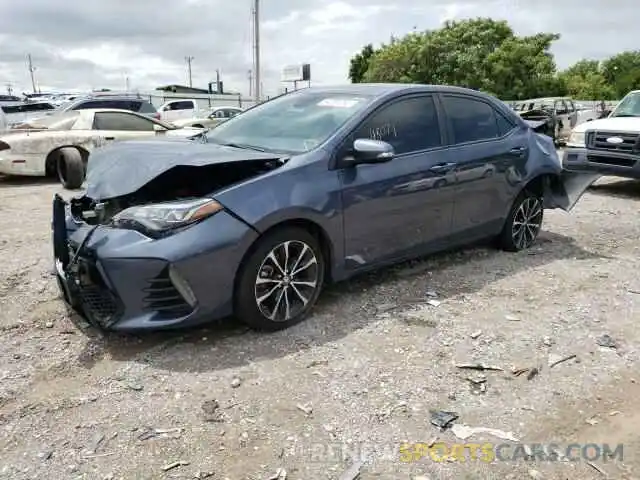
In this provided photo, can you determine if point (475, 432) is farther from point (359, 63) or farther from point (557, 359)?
point (359, 63)

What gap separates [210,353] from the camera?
11.5ft

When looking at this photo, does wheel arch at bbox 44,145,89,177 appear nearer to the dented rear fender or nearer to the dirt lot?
the dirt lot

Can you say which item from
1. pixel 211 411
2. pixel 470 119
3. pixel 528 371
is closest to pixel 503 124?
pixel 470 119

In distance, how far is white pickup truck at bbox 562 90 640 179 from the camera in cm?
902

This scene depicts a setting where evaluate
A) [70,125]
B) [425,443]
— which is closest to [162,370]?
[425,443]

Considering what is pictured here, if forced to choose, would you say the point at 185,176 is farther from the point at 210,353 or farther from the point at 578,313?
the point at 578,313

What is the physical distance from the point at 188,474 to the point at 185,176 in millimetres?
1858

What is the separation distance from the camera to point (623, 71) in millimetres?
59656

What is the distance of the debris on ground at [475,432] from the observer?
2799mm

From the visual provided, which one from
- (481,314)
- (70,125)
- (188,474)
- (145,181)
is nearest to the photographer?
(188,474)

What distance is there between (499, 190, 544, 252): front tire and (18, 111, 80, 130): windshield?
8399 mm

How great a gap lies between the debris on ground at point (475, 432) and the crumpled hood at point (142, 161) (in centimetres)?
200

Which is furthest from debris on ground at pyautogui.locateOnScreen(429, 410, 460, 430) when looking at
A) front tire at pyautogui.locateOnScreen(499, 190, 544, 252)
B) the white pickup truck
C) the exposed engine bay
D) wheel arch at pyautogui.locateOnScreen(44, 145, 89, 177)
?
wheel arch at pyautogui.locateOnScreen(44, 145, 89, 177)

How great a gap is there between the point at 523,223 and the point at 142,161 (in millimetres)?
3779
